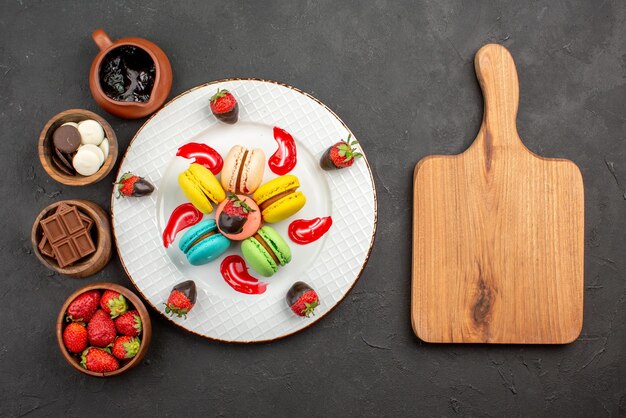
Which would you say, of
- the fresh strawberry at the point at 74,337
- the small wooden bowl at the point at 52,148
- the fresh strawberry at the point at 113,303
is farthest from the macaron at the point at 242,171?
the fresh strawberry at the point at 74,337

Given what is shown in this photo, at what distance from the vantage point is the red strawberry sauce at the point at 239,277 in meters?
1.76

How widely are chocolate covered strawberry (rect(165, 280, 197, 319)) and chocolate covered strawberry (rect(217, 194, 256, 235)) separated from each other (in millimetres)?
212

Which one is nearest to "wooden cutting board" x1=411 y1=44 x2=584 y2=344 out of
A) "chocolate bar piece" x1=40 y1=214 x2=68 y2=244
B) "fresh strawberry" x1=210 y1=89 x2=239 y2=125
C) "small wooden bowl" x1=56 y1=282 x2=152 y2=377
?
"fresh strawberry" x1=210 y1=89 x2=239 y2=125

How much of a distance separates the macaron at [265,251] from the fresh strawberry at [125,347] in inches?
16.0

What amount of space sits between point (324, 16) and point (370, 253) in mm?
787

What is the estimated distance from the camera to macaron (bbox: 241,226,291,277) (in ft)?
5.44

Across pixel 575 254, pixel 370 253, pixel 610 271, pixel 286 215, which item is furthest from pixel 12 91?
pixel 610 271

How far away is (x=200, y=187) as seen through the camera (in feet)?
5.47

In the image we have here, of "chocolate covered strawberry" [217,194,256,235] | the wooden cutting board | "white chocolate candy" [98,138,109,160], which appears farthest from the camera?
the wooden cutting board

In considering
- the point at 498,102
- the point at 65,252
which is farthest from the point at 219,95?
the point at 498,102

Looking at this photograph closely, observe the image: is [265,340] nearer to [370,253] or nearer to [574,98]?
[370,253]

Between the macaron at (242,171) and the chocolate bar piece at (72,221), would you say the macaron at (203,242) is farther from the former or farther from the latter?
the chocolate bar piece at (72,221)

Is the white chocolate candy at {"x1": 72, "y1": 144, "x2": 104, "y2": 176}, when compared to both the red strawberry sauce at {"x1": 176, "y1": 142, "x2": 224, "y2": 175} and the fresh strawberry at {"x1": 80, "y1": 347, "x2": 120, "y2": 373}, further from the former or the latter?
the fresh strawberry at {"x1": 80, "y1": 347, "x2": 120, "y2": 373}

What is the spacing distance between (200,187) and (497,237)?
95 centimetres
